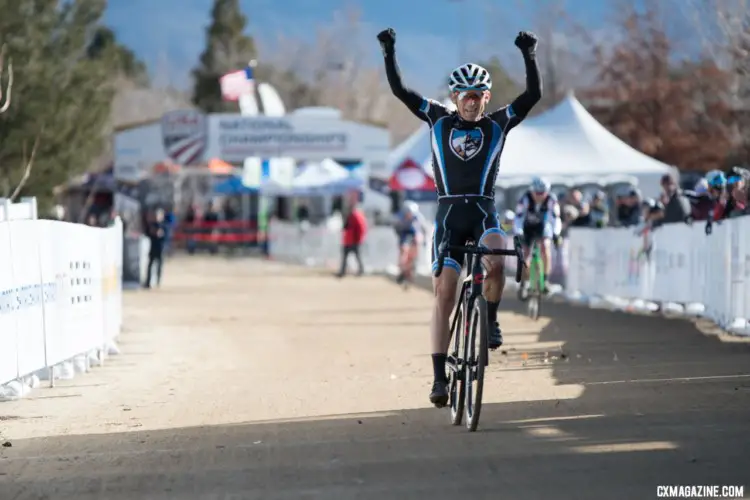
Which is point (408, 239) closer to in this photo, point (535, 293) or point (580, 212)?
point (580, 212)

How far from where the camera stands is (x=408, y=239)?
34.2 m

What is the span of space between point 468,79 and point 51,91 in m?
15.5

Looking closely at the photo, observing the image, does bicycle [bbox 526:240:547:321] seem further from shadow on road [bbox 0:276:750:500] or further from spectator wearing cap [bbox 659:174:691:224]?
shadow on road [bbox 0:276:750:500]

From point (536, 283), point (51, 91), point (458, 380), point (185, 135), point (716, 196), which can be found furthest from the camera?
point (185, 135)

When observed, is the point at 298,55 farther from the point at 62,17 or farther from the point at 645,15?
the point at 62,17

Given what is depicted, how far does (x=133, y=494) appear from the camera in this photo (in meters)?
7.88

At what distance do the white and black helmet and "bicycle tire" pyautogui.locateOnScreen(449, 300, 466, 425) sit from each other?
1.22 meters

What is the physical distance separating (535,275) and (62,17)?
9133 millimetres

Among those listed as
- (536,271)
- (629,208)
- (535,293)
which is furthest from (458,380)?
(629,208)

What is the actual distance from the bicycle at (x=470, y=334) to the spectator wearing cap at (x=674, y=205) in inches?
418

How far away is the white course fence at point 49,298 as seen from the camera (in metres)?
11.9

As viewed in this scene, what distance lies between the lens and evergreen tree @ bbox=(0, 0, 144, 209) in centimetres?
2294

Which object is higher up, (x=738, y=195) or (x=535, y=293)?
(x=738, y=195)

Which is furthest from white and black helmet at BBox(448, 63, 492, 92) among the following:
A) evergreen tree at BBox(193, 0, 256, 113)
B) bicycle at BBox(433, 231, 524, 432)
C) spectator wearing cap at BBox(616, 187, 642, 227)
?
evergreen tree at BBox(193, 0, 256, 113)
